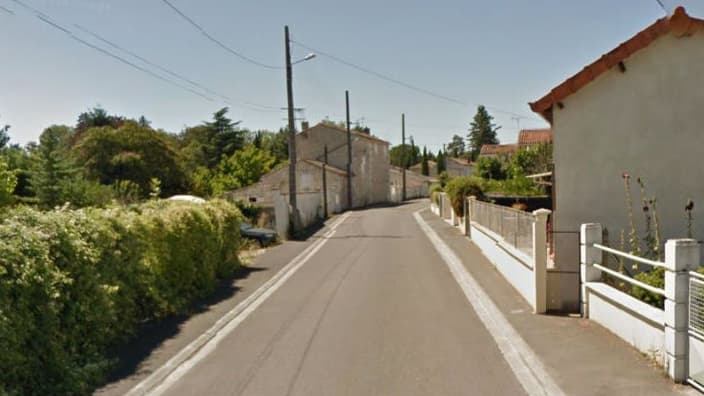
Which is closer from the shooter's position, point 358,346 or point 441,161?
point 358,346

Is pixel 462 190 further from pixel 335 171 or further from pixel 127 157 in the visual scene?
pixel 127 157

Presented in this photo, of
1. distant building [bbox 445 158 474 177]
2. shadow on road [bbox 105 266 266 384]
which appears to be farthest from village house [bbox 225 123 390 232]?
shadow on road [bbox 105 266 266 384]

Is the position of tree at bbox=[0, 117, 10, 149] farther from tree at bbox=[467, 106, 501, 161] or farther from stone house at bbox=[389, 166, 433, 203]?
tree at bbox=[467, 106, 501, 161]

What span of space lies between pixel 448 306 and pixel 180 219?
5276mm

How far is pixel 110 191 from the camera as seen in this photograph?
37531 mm

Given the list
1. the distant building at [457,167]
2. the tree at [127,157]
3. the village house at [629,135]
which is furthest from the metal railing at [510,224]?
the distant building at [457,167]

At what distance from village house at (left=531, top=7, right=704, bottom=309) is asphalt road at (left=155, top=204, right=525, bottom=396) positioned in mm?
2576

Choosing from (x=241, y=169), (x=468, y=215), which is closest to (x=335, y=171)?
(x=241, y=169)

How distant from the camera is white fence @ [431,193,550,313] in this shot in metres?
9.38

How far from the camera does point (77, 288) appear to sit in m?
6.55

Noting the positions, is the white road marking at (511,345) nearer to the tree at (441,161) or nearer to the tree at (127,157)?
the tree at (127,157)

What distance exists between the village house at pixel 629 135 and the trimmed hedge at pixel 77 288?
6.63 m

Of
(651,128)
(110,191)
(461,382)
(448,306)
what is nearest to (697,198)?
(651,128)

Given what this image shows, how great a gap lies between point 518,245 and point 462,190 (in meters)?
14.1
